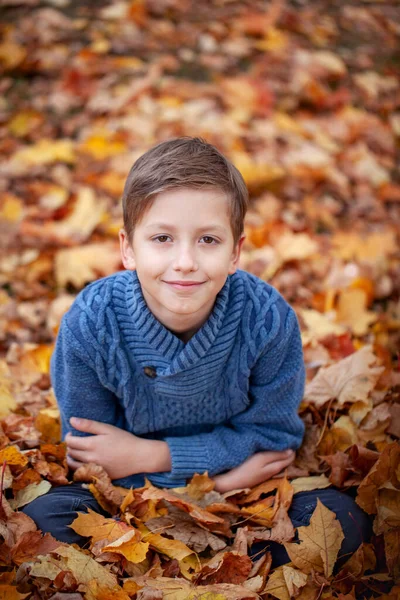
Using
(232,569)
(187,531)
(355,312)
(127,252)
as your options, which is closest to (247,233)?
(355,312)

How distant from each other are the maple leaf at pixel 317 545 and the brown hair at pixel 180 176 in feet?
2.76

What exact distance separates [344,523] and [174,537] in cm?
50

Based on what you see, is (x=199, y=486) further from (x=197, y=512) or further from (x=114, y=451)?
(x=114, y=451)

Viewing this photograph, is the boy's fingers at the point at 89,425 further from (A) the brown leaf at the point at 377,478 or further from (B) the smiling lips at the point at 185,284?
(A) the brown leaf at the point at 377,478

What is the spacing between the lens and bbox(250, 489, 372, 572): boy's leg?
5.86 ft

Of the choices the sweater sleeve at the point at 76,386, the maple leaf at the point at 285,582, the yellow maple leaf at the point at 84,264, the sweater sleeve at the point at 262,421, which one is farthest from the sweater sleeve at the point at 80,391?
the yellow maple leaf at the point at 84,264

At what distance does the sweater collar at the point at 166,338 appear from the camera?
1.75 m

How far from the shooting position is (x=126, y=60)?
Answer: 432cm

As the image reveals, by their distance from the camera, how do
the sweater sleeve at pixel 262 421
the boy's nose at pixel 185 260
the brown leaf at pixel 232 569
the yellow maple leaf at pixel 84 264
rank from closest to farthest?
the boy's nose at pixel 185 260 < the brown leaf at pixel 232 569 < the sweater sleeve at pixel 262 421 < the yellow maple leaf at pixel 84 264

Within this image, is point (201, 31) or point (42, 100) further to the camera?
point (201, 31)

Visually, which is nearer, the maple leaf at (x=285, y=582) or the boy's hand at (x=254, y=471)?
the maple leaf at (x=285, y=582)

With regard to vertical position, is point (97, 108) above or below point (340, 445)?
above

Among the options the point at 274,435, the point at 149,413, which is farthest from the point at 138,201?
the point at 274,435

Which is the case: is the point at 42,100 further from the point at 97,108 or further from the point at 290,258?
the point at 290,258
